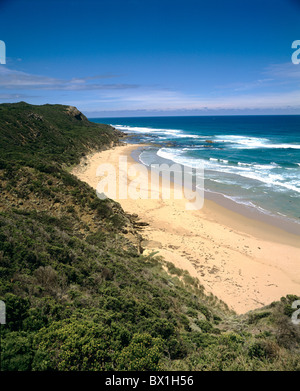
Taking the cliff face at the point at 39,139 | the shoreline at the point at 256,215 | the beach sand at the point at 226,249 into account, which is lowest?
the beach sand at the point at 226,249

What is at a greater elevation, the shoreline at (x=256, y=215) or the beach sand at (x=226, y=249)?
the shoreline at (x=256, y=215)

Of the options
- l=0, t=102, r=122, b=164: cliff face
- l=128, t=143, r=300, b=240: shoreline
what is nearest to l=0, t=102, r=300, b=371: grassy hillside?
l=128, t=143, r=300, b=240: shoreline

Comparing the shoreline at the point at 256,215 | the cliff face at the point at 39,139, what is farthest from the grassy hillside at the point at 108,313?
the cliff face at the point at 39,139

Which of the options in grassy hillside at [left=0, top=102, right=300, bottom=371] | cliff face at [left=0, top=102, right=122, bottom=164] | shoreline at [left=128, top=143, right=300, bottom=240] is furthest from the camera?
cliff face at [left=0, top=102, right=122, bottom=164]

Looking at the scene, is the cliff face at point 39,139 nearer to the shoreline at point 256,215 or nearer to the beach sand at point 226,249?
the beach sand at point 226,249

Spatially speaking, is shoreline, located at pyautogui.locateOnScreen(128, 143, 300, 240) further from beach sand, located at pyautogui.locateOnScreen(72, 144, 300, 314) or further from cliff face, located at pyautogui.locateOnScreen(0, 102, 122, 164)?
cliff face, located at pyautogui.locateOnScreen(0, 102, 122, 164)
